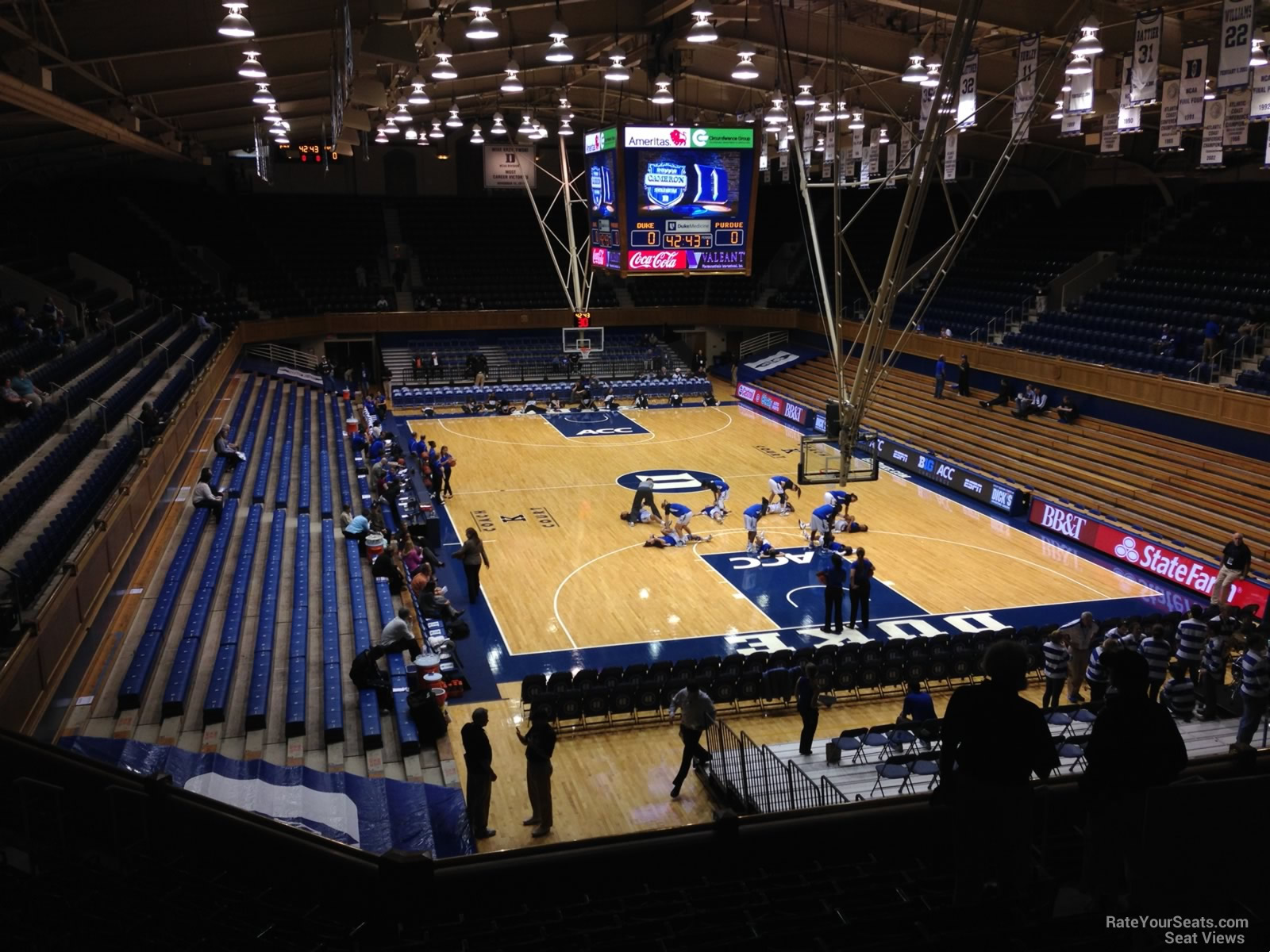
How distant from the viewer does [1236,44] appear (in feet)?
49.5

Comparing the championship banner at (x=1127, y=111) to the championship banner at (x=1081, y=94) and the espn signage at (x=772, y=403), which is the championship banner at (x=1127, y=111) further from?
the espn signage at (x=772, y=403)

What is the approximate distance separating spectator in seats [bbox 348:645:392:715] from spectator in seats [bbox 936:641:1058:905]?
373 inches

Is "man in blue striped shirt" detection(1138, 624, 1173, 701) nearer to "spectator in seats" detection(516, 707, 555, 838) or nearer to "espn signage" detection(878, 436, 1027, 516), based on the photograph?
"spectator in seats" detection(516, 707, 555, 838)

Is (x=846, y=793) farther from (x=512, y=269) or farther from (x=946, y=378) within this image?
(x=512, y=269)

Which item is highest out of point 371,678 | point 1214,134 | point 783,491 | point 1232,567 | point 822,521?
point 1214,134

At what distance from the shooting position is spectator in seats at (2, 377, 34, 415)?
16.2 meters

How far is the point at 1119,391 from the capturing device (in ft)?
87.8

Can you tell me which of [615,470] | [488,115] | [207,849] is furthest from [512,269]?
[207,849]

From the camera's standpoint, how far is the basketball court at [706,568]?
57.4 feet

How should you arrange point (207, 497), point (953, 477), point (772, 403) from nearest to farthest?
1. point (207, 497)
2. point (953, 477)
3. point (772, 403)

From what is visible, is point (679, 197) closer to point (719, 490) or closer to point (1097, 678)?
point (719, 490)

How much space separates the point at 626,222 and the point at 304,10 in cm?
747

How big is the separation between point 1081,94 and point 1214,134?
236 centimetres

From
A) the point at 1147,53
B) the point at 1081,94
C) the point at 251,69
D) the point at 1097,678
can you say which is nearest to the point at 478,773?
the point at 1097,678
